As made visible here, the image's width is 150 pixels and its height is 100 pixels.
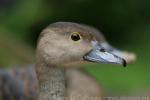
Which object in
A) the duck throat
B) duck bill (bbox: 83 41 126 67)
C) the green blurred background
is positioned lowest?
the duck throat

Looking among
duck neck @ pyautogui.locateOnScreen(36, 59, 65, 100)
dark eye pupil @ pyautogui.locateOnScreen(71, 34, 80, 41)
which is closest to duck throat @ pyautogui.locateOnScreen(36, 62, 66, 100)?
duck neck @ pyautogui.locateOnScreen(36, 59, 65, 100)

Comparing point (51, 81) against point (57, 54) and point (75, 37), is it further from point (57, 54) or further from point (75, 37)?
point (75, 37)

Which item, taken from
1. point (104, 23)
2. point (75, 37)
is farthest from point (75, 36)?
point (104, 23)

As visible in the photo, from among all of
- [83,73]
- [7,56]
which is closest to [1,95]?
[83,73]

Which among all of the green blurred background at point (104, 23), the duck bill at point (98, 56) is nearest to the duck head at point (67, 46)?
the duck bill at point (98, 56)

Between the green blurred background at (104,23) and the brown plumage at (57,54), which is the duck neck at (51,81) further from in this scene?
the green blurred background at (104,23)

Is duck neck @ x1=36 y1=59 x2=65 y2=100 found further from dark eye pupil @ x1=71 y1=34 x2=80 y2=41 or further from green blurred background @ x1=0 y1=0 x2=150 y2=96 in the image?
green blurred background @ x1=0 y1=0 x2=150 y2=96
